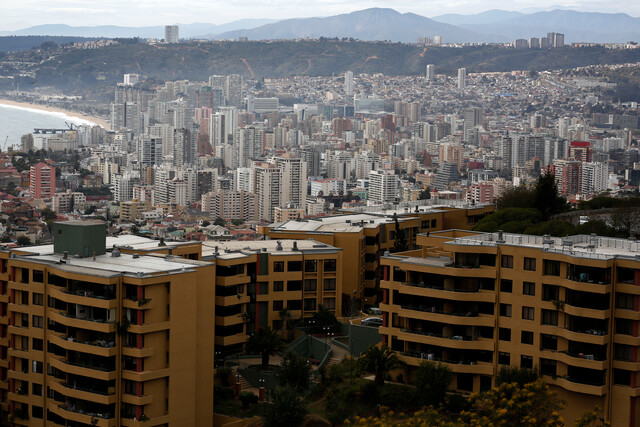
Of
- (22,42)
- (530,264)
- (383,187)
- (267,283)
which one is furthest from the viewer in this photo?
(22,42)

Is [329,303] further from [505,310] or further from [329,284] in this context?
[505,310]

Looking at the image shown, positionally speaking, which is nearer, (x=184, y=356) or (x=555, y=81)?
(x=184, y=356)

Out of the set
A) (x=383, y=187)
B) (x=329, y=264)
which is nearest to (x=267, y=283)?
(x=329, y=264)

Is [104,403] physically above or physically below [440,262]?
below

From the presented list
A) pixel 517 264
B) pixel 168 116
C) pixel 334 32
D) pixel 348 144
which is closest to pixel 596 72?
pixel 348 144

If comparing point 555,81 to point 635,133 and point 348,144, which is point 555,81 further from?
point 348,144

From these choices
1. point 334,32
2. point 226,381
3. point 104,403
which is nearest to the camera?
point 104,403

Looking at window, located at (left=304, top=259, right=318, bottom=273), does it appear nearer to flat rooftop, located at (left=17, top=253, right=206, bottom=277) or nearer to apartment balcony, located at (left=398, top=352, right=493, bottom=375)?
flat rooftop, located at (left=17, top=253, right=206, bottom=277)
